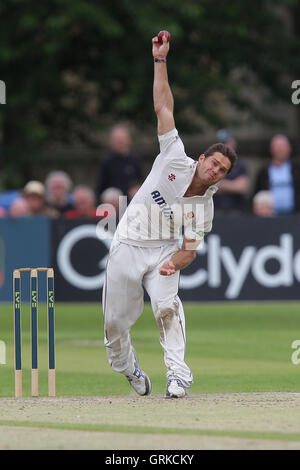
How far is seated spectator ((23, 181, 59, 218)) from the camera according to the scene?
55.6ft

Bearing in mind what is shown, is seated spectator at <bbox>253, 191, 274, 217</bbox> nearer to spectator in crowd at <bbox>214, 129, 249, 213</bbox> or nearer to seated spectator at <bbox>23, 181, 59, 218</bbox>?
spectator in crowd at <bbox>214, 129, 249, 213</bbox>

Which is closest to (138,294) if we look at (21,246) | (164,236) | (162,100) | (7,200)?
(164,236)

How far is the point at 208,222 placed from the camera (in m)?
9.15

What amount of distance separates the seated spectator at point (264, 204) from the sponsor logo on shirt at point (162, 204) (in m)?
8.17

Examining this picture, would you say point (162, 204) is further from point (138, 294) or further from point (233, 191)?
point (233, 191)

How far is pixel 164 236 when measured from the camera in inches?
362

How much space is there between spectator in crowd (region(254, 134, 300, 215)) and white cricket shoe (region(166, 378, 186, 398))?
830 centimetres

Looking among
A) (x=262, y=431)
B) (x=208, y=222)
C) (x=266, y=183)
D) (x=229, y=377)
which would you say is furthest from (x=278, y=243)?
(x=262, y=431)

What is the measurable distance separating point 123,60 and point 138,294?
1428 centimetres

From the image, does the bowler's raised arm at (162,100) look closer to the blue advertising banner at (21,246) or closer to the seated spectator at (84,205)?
the blue advertising banner at (21,246)

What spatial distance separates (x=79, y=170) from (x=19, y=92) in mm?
6342

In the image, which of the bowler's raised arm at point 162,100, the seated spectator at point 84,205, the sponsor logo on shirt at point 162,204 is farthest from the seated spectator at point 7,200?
the bowler's raised arm at point 162,100

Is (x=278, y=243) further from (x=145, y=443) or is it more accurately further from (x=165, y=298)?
(x=145, y=443)

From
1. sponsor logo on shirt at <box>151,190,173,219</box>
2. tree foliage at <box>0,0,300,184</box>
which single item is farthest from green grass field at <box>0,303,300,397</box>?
tree foliage at <box>0,0,300,184</box>
